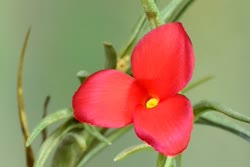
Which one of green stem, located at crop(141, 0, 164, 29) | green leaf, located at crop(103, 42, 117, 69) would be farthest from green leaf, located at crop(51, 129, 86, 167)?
green stem, located at crop(141, 0, 164, 29)

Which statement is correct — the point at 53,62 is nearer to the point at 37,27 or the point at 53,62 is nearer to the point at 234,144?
the point at 37,27

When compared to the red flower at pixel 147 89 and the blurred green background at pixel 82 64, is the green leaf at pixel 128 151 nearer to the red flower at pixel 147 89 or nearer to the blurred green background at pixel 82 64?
the red flower at pixel 147 89

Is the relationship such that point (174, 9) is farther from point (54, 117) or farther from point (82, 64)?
point (82, 64)

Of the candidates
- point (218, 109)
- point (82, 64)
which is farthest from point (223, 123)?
point (82, 64)

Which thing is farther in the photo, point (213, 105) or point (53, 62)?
point (53, 62)

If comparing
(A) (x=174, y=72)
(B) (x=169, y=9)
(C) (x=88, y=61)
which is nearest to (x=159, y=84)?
(A) (x=174, y=72)

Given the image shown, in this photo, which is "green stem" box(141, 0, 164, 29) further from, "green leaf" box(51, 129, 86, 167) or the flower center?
"green leaf" box(51, 129, 86, 167)
